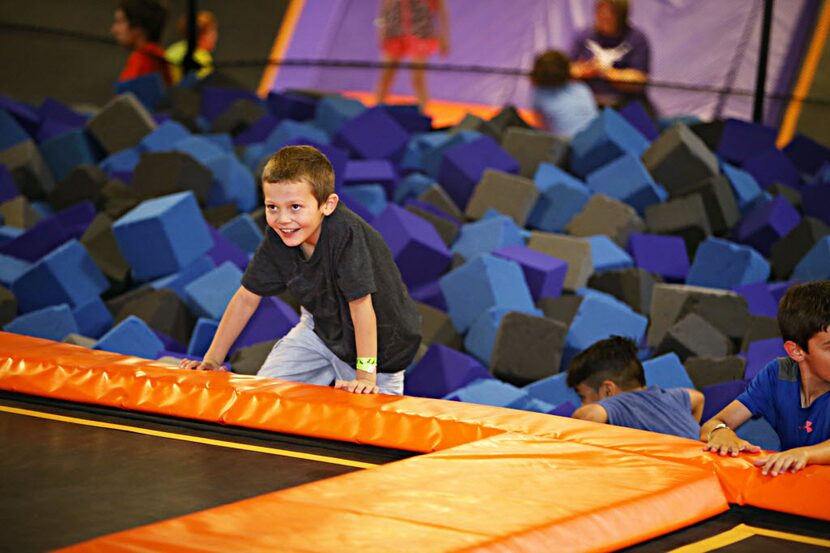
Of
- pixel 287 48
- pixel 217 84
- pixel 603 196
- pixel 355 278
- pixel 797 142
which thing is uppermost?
pixel 287 48

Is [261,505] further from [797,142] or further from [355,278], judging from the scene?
[797,142]

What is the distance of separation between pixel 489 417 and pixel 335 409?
40cm

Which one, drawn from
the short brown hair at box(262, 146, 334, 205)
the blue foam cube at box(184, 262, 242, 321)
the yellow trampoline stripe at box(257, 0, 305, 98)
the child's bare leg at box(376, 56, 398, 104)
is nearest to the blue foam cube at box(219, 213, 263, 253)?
the blue foam cube at box(184, 262, 242, 321)

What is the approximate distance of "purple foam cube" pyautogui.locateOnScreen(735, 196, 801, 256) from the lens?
562cm

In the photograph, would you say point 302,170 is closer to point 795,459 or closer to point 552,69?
point 795,459

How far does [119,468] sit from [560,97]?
208 inches

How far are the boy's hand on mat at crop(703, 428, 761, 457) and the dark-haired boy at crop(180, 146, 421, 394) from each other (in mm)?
950

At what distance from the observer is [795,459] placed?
249 cm

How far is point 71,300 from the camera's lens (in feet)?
15.6

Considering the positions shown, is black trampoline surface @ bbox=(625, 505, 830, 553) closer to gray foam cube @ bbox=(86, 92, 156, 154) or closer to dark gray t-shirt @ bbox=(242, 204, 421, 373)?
dark gray t-shirt @ bbox=(242, 204, 421, 373)

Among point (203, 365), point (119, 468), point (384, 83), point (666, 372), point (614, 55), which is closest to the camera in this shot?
point (119, 468)

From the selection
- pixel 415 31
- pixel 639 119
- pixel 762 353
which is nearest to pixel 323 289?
pixel 762 353

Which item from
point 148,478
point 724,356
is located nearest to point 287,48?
point 724,356

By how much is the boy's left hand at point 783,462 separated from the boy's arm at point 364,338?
1088 millimetres
